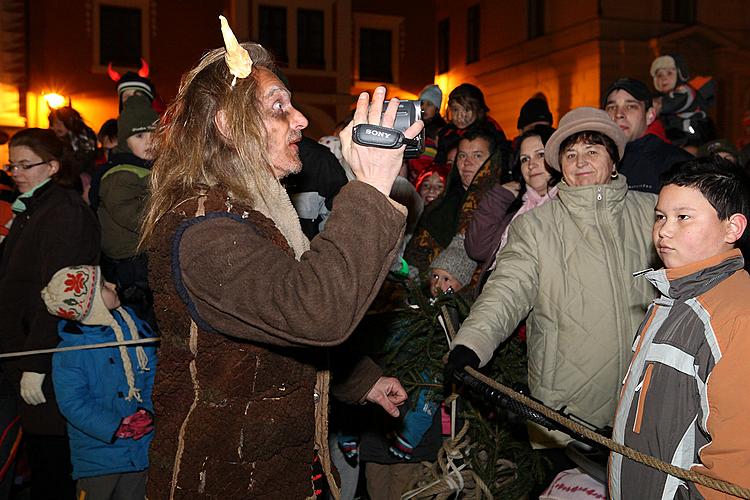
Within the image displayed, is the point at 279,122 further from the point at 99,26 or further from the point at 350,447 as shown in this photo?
the point at 99,26

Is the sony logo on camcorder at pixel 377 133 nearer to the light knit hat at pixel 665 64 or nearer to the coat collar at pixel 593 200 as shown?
the coat collar at pixel 593 200

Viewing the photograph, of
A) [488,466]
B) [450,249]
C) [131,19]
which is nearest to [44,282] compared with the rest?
[450,249]

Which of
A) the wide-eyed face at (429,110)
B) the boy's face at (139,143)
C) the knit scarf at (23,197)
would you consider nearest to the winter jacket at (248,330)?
the boy's face at (139,143)

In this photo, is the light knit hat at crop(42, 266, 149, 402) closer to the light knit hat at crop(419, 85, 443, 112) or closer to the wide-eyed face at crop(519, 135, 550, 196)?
the wide-eyed face at crop(519, 135, 550, 196)

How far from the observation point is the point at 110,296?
15.3 ft

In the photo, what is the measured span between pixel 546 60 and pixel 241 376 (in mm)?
23002

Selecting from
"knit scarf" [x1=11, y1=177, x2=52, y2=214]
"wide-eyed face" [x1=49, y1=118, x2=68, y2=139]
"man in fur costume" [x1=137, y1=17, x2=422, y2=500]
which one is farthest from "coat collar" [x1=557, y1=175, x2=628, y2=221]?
"wide-eyed face" [x1=49, y1=118, x2=68, y2=139]

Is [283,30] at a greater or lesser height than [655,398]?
greater

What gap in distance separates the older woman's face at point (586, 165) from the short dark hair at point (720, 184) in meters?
0.94

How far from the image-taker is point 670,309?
2.76 metres

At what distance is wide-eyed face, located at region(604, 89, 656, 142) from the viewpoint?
495 centimetres

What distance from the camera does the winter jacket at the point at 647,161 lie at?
15.0 feet

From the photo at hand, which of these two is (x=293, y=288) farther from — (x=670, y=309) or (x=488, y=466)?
(x=488, y=466)

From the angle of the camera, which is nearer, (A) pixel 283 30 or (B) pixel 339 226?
(B) pixel 339 226
